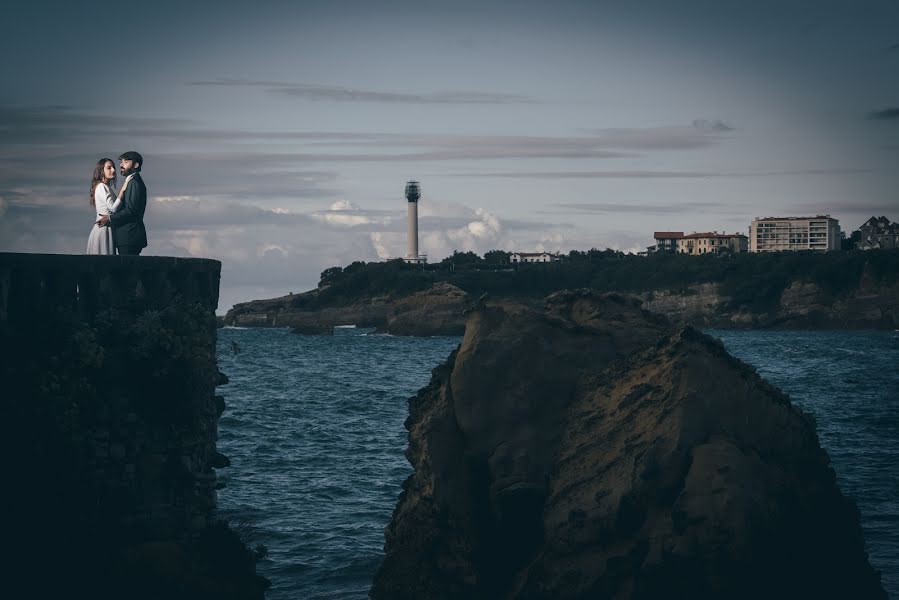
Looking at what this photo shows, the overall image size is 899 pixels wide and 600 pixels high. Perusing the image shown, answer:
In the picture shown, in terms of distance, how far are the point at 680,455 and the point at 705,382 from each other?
1.14 m

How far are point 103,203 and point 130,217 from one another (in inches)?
15.7

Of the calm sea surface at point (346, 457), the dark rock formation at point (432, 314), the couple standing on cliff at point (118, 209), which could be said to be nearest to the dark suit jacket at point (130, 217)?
the couple standing on cliff at point (118, 209)

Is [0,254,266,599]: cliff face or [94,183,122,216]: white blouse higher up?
[94,183,122,216]: white blouse

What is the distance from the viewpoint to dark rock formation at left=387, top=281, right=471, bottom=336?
147 meters

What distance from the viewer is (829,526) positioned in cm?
1368

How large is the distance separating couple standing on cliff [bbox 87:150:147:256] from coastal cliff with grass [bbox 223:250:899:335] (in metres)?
130

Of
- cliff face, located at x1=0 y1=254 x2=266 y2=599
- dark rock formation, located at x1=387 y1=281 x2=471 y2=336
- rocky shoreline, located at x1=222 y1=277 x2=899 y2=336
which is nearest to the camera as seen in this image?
cliff face, located at x1=0 y1=254 x2=266 y2=599

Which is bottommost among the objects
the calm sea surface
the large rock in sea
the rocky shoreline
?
the calm sea surface

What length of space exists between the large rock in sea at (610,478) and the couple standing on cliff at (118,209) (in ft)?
15.3

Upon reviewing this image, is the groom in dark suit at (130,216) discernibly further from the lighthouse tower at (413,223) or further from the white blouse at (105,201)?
the lighthouse tower at (413,223)

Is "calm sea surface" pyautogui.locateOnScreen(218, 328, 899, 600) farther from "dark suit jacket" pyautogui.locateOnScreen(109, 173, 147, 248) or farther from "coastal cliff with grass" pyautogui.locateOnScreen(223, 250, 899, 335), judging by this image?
"coastal cliff with grass" pyautogui.locateOnScreen(223, 250, 899, 335)

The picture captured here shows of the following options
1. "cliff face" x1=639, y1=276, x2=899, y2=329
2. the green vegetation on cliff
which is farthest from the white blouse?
the green vegetation on cliff

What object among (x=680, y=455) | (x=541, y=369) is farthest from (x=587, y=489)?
(x=541, y=369)

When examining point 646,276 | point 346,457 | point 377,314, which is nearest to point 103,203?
point 346,457
